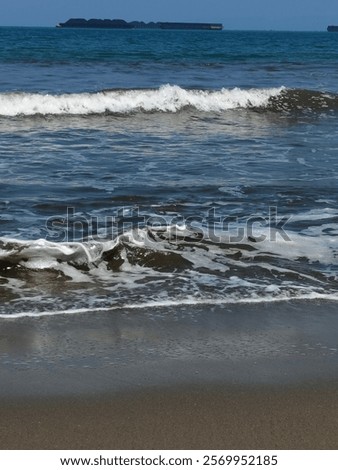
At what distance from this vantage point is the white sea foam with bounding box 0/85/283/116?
1430 centimetres

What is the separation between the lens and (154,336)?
4.06 metres

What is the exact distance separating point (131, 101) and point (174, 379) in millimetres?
12512

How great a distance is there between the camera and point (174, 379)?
11.7 ft

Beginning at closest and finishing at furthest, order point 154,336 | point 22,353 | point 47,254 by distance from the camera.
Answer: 1. point 22,353
2. point 154,336
3. point 47,254

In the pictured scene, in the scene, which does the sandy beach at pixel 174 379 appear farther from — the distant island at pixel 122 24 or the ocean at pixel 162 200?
the distant island at pixel 122 24

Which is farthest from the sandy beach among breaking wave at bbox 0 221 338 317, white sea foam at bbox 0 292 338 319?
breaking wave at bbox 0 221 338 317

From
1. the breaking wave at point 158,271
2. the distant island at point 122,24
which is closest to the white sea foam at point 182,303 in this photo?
the breaking wave at point 158,271

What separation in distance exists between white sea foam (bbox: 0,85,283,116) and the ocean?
0.13 ft

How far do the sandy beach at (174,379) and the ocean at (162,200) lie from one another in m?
0.27

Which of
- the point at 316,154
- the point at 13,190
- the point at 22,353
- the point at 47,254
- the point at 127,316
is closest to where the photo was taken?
the point at 22,353

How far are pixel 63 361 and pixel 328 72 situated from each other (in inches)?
956

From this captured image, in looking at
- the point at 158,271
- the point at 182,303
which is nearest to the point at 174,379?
the point at 182,303

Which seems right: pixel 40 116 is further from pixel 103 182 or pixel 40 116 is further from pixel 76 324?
pixel 76 324
